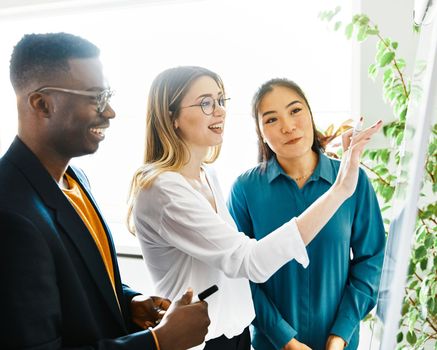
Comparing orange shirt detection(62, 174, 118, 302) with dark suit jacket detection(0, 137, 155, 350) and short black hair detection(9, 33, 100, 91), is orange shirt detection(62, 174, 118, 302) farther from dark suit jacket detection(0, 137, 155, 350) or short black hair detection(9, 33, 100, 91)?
short black hair detection(9, 33, 100, 91)

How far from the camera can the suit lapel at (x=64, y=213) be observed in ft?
3.49

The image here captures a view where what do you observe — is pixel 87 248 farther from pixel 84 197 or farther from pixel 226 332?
pixel 226 332

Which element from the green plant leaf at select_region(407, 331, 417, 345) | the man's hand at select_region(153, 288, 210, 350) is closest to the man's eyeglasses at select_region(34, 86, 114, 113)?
the man's hand at select_region(153, 288, 210, 350)

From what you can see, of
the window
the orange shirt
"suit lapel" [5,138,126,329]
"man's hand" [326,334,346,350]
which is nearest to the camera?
"suit lapel" [5,138,126,329]

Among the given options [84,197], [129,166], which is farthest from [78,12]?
[84,197]

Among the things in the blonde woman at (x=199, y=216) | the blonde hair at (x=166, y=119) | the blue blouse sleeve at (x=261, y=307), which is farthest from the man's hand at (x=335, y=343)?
the blonde hair at (x=166, y=119)

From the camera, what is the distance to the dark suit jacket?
896 millimetres

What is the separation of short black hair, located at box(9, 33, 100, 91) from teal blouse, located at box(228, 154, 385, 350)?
81cm

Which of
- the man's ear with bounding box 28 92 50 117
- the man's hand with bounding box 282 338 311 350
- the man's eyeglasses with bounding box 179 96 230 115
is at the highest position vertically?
the man's eyeglasses with bounding box 179 96 230 115

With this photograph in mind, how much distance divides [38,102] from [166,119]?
1.66 feet

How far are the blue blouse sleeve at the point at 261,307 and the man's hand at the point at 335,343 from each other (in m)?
0.11

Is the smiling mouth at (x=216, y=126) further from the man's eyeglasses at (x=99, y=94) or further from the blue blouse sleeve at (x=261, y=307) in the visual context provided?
the man's eyeglasses at (x=99, y=94)

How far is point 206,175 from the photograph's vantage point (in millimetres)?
1696

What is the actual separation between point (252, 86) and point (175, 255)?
1661mm
